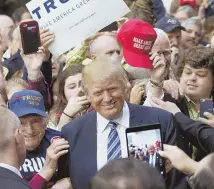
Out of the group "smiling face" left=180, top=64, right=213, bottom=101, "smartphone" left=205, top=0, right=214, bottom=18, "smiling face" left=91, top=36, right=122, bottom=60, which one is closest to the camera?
"smiling face" left=180, top=64, right=213, bottom=101

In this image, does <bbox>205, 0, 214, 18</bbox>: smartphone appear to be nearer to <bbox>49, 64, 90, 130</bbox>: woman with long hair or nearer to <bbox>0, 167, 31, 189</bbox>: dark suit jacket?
<bbox>49, 64, 90, 130</bbox>: woman with long hair

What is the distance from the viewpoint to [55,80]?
653 centimetres

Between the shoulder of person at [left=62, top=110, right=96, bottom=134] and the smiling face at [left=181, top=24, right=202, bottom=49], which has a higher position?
the shoulder of person at [left=62, top=110, right=96, bottom=134]

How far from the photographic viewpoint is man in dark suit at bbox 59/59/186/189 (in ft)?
14.9

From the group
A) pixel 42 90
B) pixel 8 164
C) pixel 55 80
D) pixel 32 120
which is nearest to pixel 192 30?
pixel 55 80

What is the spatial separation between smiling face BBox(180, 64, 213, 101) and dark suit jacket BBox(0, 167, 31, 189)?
188cm

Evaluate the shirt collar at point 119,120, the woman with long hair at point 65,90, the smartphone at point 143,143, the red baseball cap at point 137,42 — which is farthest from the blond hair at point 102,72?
the woman with long hair at point 65,90

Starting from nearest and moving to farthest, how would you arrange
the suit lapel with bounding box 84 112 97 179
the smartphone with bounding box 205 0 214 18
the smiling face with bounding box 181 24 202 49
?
the suit lapel with bounding box 84 112 97 179 → the smiling face with bounding box 181 24 202 49 → the smartphone with bounding box 205 0 214 18

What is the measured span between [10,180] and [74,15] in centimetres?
242

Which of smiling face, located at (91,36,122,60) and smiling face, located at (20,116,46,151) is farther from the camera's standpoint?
smiling face, located at (91,36,122,60)

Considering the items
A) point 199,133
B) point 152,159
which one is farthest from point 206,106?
point 152,159

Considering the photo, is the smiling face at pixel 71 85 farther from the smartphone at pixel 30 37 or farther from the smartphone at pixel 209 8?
the smartphone at pixel 209 8

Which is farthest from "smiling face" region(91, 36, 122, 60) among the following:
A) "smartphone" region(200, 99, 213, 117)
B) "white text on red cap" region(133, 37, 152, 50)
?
"smartphone" region(200, 99, 213, 117)

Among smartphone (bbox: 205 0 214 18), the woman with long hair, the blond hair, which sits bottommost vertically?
smartphone (bbox: 205 0 214 18)
